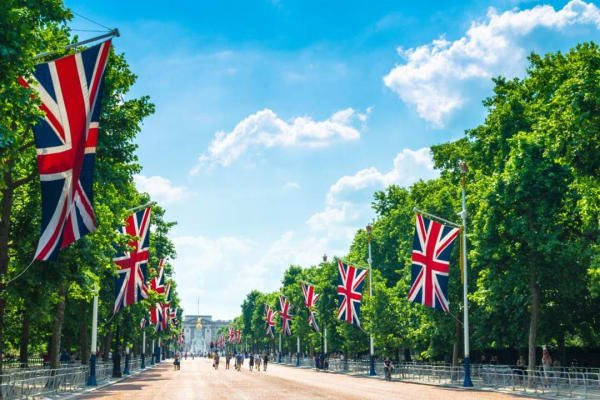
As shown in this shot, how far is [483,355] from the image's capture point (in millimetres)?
60375

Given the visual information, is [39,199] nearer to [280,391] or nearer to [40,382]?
[40,382]

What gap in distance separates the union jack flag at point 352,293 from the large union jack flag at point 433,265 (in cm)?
1638

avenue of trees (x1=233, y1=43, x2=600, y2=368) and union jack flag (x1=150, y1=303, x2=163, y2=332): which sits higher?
avenue of trees (x1=233, y1=43, x2=600, y2=368)

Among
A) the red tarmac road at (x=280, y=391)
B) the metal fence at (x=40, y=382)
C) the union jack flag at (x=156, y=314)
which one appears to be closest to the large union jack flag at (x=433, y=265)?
the red tarmac road at (x=280, y=391)

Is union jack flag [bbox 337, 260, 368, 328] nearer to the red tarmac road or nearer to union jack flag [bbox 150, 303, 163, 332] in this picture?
the red tarmac road

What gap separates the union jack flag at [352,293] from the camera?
5444 cm

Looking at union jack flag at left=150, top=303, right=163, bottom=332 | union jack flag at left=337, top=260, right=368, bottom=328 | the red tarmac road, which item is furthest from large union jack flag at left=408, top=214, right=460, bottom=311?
union jack flag at left=150, top=303, right=163, bottom=332

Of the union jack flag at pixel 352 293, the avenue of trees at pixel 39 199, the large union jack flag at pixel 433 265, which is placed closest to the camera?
the avenue of trees at pixel 39 199

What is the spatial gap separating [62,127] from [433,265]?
24225 millimetres

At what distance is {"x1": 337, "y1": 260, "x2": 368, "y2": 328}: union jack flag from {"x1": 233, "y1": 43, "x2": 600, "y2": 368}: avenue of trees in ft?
15.9

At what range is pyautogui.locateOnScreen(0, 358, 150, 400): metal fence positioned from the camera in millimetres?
23359

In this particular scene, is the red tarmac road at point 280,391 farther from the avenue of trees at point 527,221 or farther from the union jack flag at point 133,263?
the avenue of trees at point 527,221

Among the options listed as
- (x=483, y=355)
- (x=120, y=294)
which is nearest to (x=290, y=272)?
(x=483, y=355)

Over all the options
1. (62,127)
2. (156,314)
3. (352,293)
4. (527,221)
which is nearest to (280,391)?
(527,221)
